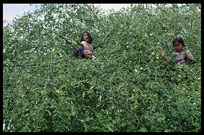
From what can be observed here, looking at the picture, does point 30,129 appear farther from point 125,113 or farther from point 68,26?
point 68,26

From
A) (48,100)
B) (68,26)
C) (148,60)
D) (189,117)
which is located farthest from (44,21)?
(189,117)

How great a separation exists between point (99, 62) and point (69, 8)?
2.33 m

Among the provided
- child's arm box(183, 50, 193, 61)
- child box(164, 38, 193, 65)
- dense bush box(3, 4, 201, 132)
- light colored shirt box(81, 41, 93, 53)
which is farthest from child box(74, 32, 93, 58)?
child's arm box(183, 50, 193, 61)

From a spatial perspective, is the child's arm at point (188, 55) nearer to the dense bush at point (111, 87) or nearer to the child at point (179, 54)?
the child at point (179, 54)

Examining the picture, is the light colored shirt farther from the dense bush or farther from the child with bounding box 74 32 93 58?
the dense bush

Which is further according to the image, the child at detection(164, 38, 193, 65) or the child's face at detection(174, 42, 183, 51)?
the child's face at detection(174, 42, 183, 51)

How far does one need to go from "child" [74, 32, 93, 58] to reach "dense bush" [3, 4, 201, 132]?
30 centimetres

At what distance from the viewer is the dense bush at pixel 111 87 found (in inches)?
182

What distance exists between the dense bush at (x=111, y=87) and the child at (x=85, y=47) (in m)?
0.30

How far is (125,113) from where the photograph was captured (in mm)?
4734

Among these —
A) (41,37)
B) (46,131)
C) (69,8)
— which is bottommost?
(46,131)

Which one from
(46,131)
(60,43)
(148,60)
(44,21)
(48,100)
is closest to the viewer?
(48,100)

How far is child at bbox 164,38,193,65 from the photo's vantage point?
18.2ft

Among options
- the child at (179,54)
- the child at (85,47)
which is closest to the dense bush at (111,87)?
the child at (179,54)
